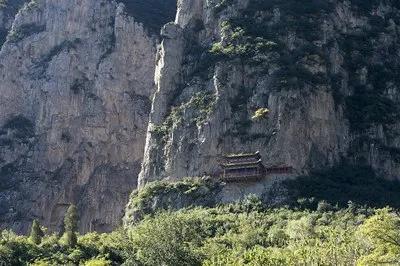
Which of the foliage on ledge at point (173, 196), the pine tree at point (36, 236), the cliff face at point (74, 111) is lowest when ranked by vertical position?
the pine tree at point (36, 236)

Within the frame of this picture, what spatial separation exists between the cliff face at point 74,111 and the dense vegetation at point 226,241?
3352 cm

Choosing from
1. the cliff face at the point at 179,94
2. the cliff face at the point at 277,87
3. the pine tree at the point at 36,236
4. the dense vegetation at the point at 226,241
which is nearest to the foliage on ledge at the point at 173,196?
the cliff face at the point at 179,94

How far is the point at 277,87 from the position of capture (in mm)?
95125

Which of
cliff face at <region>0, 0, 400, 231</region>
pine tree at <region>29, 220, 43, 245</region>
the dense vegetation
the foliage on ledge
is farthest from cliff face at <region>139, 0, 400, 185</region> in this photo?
pine tree at <region>29, 220, 43, 245</region>

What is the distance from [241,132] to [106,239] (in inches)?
931

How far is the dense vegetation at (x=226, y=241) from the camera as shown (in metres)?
59.1

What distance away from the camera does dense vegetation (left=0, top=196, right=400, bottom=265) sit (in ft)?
194

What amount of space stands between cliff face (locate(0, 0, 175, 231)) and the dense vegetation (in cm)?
3352

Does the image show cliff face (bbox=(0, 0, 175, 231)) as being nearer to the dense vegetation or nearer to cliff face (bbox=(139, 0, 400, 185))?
cliff face (bbox=(139, 0, 400, 185))

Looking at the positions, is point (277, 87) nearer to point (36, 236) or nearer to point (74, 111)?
point (36, 236)

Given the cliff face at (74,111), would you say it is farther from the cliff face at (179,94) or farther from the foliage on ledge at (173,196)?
the foliage on ledge at (173,196)

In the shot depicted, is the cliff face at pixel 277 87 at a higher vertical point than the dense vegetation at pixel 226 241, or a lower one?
higher

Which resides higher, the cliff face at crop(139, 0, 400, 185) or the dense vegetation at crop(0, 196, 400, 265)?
the cliff face at crop(139, 0, 400, 185)

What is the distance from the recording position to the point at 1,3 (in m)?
142
